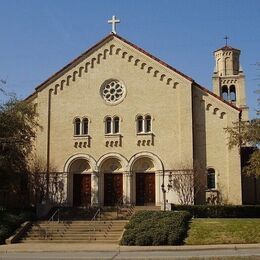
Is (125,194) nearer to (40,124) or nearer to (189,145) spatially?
(189,145)

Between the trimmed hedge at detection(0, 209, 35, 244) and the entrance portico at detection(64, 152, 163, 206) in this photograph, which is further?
the entrance portico at detection(64, 152, 163, 206)

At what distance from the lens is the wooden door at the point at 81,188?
41.3 metres

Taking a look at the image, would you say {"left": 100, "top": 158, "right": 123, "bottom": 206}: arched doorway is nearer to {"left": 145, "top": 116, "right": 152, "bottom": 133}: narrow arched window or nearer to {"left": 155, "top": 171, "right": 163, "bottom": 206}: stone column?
{"left": 155, "top": 171, "right": 163, "bottom": 206}: stone column

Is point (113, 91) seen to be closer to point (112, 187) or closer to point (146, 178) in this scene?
point (146, 178)

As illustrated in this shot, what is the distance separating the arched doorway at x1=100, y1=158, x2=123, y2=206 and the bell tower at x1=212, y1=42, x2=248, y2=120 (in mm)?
23317

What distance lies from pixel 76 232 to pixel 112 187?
9.48 m

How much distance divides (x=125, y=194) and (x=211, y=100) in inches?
385

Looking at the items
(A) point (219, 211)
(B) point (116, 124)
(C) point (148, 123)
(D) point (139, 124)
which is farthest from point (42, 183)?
(A) point (219, 211)

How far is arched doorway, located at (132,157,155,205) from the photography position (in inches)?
1590

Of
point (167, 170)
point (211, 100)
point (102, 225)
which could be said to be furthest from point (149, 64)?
point (102, 225)

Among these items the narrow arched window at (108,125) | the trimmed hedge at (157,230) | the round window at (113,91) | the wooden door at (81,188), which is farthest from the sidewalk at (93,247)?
the round window at (113,91)

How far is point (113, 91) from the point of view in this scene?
138 feet

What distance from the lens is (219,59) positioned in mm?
61688

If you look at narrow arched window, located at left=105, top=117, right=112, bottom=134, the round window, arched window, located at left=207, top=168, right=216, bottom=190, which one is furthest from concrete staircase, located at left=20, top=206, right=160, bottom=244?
the round window
